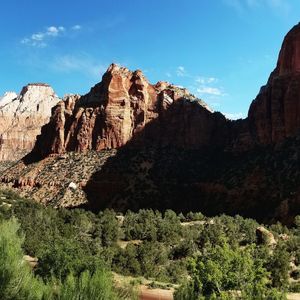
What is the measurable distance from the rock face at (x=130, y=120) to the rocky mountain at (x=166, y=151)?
233mm

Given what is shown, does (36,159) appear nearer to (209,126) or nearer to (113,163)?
(113,163)

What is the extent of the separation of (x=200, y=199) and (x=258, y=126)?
800 inches

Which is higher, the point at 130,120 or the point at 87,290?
the point at 130,120

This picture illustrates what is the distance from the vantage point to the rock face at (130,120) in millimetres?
114562

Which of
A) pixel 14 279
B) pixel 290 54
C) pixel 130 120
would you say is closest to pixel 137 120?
pixel 130 120

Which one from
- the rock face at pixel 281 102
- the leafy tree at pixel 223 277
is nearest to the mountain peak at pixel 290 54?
the rock face at pixel 281 102

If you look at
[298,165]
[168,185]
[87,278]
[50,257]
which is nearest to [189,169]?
[168,185]

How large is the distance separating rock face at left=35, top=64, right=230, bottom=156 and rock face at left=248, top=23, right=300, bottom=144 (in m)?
12.6

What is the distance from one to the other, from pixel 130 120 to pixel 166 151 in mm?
11380

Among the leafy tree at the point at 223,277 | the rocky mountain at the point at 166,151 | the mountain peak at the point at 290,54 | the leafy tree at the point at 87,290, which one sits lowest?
the leafy tree at the point at 87,290

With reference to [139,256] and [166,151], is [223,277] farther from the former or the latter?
[166,151]

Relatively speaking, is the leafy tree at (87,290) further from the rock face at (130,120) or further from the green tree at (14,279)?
the rock face at (130,120)

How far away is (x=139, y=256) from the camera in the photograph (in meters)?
48.0

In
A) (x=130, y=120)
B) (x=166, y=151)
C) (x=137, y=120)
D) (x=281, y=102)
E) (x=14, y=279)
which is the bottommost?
(x=14, y=279)
